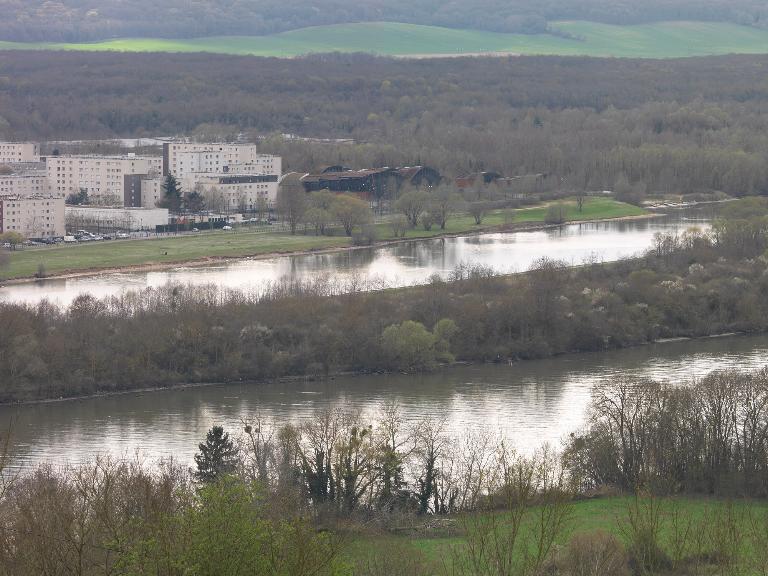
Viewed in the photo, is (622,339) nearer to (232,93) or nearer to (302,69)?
(232,93)

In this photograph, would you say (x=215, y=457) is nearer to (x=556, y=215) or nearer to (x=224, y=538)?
(x=224, y=538)

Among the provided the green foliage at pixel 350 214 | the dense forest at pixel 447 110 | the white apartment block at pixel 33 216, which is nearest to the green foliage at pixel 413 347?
the green foliage at pixel 350 214

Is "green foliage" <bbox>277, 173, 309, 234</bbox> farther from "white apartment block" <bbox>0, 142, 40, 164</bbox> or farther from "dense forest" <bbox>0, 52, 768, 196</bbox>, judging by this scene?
"white apartment block" <bbox>0, 142, 40, 164</bbox>

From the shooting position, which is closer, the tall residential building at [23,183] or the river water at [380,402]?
the river water at [380,402]

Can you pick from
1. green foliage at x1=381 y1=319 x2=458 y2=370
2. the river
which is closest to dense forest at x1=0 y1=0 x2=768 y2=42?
green foliage at x1=381 y1=319 x2=458 y2=370

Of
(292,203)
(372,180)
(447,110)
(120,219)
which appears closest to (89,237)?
(120,219)

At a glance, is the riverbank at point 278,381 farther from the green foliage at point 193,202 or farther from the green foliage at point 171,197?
the green foliage at point 171,197
